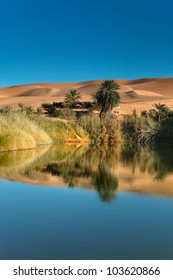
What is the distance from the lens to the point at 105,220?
29.5ft

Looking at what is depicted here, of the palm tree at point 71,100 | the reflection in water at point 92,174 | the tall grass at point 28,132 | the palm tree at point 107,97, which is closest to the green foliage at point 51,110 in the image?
the palm tree at point 71,100

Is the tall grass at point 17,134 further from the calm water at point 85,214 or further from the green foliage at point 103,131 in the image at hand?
the calm water at point 85,214

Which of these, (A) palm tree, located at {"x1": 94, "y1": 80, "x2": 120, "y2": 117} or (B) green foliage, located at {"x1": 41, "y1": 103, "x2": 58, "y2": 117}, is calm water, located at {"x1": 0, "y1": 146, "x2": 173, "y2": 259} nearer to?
(A) palm tree, located at {"x1": 94, "y1": 80, "x2": 120, "y2": 117}

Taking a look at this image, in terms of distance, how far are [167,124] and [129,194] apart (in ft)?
106

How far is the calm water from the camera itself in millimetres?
7144

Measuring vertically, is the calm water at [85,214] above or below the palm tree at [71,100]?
below

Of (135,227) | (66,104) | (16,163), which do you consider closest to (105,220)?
(135,227)

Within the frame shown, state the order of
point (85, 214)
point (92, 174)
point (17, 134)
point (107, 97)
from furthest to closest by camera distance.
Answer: point (107, 97) → point (17, 134) → point (92, 174) → point (85, 214)

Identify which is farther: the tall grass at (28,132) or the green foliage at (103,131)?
the green foliage at (103,131)

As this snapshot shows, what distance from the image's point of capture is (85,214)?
961 centimetres

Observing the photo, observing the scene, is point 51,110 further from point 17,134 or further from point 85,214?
point 85,214

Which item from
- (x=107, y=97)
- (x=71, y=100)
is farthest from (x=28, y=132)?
(x=71, y=100)

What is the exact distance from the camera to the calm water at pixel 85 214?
7.14 m
